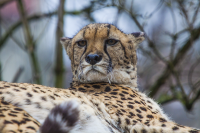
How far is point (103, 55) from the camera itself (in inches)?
105

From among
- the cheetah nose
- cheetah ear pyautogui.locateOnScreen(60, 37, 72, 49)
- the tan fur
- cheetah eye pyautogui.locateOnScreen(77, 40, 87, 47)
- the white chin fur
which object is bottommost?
the tan fur

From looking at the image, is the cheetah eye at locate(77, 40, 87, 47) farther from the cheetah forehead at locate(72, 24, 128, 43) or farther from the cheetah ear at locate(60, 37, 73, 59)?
the cheetah ear at locate(60, 37, 73, 59)

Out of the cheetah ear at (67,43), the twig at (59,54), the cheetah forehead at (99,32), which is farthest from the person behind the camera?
the twig at (59,54)

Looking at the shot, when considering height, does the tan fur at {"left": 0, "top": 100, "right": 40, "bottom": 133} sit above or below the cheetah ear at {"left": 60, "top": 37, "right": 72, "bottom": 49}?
below

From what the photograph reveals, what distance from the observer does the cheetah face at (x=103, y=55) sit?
2631 millimetres

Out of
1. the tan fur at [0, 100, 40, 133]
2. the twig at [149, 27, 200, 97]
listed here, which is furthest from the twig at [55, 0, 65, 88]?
the tan fur at [0, 100, 40, 133]

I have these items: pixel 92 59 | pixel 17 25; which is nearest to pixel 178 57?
pixel 92 59

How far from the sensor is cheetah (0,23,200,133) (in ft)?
6.62

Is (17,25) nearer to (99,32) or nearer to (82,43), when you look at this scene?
(82,43)

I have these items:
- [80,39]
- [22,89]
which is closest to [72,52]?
[80,39]

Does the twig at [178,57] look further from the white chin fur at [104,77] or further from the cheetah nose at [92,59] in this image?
the cheetah nose at [92,59]

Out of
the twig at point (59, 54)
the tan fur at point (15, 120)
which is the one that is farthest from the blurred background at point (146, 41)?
the tan fur at point (15, 120)

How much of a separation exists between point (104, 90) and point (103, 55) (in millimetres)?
324

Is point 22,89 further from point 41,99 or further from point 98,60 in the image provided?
point 98,60
